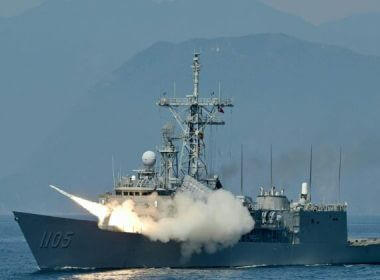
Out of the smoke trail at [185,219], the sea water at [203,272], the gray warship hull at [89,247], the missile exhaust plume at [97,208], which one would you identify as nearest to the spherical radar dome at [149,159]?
the smoke trail at [185,219]

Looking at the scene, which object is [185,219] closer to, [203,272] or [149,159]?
[203,272]

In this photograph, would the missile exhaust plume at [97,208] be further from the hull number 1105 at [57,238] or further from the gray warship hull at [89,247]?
the hull number 1105 at [57,238]

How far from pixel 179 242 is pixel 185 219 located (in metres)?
1.24

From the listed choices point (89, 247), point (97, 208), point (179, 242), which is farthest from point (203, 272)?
point (97, 208)

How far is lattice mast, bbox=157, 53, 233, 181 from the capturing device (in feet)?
244

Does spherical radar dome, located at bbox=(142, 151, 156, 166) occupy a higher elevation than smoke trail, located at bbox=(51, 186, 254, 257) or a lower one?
higher

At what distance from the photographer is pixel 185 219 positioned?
70.5 m

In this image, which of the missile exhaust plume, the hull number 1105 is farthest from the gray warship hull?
the missile exhaust plume

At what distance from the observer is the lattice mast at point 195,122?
74.3m

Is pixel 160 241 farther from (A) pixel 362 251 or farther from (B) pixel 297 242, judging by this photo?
(A) pixel 362 251

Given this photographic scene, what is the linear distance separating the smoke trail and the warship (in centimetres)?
32

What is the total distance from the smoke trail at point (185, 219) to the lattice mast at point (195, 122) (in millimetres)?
2389

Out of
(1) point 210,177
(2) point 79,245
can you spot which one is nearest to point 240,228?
(1) point 210,177

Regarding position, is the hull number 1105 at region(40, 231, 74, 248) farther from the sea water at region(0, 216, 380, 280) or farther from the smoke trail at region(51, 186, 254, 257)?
the smoke trail at region(51, 186, 254, 257)
